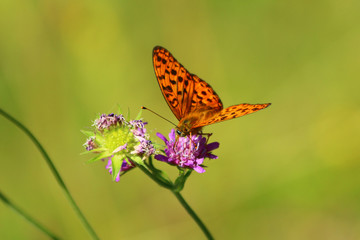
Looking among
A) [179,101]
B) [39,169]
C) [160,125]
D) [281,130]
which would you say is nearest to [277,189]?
[281,130]

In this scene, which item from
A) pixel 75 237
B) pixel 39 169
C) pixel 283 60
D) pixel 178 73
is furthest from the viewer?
pixel 283 60

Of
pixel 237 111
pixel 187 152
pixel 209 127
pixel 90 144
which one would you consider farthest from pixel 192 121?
pixel 209 127

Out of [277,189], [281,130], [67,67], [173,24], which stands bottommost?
[277,189]

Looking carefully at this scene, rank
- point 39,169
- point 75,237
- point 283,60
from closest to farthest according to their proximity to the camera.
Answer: point 75,237 < point 39,169 < point 283,60

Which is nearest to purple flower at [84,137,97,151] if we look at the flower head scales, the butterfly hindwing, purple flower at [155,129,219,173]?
the flower head scales

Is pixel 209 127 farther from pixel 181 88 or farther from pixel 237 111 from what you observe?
pixel 237 111

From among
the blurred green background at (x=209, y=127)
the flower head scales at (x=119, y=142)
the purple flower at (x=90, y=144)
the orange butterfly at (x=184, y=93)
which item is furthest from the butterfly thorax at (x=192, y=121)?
the blurred green background at (x=209, y=127)

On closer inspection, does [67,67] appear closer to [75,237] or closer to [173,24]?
[173,24]
